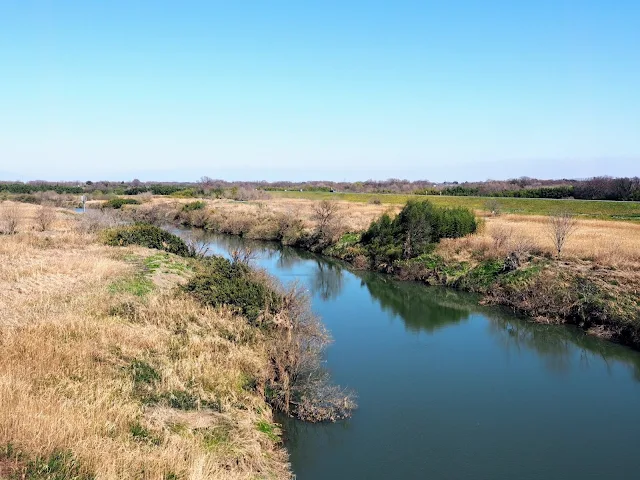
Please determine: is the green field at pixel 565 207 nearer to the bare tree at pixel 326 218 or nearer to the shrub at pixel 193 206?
the bare tree at pixel 326 218

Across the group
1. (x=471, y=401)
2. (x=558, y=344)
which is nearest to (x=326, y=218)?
(x=558, y=344)

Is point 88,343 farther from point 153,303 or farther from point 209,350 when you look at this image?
point 153,303

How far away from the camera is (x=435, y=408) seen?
14477 millimetres

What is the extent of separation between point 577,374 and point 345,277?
60.8ft

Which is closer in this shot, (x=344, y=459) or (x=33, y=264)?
(x=344, y=459)

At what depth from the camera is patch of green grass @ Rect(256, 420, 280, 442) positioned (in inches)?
453

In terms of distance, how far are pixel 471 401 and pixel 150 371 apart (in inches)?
383

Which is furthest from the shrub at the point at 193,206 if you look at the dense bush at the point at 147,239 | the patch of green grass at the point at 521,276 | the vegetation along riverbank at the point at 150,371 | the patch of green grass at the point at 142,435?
the patch of green grass at the point at 142,435

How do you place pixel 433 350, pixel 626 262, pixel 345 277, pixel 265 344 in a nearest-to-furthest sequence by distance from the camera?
pixel 265 344, pixel 433 350, pixel 626 262, pixel 345 277

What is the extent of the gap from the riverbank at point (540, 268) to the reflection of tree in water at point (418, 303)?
124 centimetres

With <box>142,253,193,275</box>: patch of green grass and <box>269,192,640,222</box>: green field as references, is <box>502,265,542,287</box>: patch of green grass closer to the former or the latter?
<box>142,253,193,275</box>: patch of green grass

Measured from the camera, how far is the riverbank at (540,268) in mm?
22391

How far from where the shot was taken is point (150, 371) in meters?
12.1

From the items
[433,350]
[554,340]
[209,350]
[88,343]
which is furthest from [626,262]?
[88,343]
